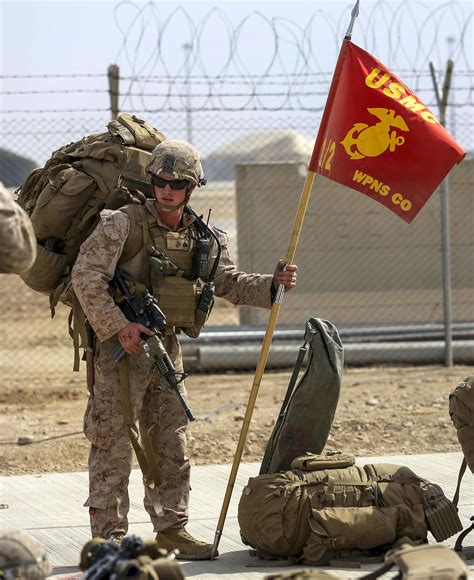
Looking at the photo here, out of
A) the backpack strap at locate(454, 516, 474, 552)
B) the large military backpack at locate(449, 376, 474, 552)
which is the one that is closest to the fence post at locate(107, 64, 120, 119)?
the large military backpack at locate(449, 376, 474, 552)

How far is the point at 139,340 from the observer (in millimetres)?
5016

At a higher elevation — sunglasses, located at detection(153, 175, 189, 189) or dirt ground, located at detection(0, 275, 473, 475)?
sunglasses, located at detection(153, 175, 189, 189)

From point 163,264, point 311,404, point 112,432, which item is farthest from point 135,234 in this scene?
point 311,404

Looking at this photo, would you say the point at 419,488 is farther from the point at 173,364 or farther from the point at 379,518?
the point at 173,364

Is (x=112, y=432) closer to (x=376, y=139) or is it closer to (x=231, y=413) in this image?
(x=376, y=139)

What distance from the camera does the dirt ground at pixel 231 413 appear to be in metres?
7.96

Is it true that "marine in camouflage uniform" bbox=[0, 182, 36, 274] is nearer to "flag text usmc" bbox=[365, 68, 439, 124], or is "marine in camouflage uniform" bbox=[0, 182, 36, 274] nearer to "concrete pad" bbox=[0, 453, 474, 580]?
"concrete pad" bbox=[0, 453, 474, 580]

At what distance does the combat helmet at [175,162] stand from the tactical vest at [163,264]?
0.20 metres

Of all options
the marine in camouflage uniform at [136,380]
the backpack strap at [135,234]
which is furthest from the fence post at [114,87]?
the backpack strap at [135,234]

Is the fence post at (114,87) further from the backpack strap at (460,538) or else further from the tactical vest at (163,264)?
the backpack strap at (460,538)

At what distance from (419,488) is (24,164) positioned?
28.8 ft

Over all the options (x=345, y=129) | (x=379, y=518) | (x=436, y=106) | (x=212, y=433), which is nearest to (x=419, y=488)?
(x=379, y=518)

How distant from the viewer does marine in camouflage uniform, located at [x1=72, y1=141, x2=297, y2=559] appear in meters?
5.05

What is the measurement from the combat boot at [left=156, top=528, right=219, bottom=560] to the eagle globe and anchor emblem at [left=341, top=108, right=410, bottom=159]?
5.98 ft
